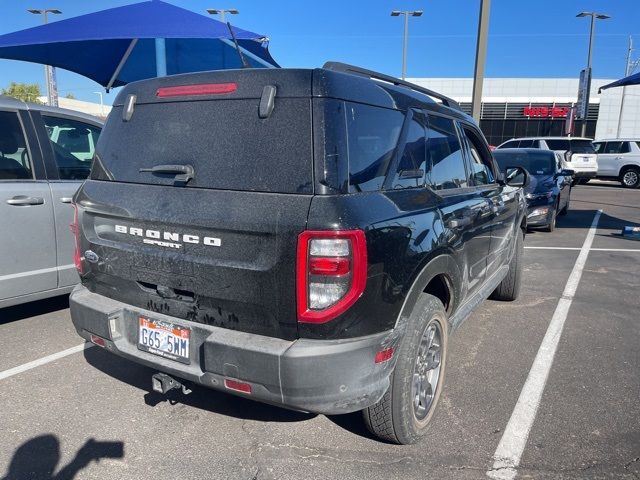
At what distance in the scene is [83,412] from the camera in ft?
10.3

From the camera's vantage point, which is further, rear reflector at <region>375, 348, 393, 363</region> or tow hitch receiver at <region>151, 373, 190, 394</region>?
tow hitch receiver at <region>151, 373, 190, 394</region>

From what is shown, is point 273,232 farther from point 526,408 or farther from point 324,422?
point 526,408

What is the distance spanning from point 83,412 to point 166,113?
6.18ft

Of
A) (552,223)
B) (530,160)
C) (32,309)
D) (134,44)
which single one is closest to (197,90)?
(32,309)

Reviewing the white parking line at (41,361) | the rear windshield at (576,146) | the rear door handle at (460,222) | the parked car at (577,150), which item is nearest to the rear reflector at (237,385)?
the rear door handle at (460,222)

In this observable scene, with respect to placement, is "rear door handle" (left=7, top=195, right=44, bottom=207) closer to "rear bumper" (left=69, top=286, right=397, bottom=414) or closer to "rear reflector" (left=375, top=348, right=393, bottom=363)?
"rear bumper" (left=69, top=286, right=397, bottom=414)

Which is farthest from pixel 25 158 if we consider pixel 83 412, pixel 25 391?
pixel 83 412

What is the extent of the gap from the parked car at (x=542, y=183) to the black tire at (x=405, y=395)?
6406 millimetres

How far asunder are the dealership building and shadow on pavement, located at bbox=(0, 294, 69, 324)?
33.9 metres

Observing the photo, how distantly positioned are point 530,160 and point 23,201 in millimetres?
9532

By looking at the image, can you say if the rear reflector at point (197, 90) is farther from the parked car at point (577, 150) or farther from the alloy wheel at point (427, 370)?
the parked car at point (577, 150)

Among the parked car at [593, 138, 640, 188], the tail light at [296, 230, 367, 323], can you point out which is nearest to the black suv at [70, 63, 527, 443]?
the tail light at [296, 230, 367, 323]

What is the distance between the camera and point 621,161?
20688mm

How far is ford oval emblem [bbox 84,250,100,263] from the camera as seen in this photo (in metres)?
2.91
